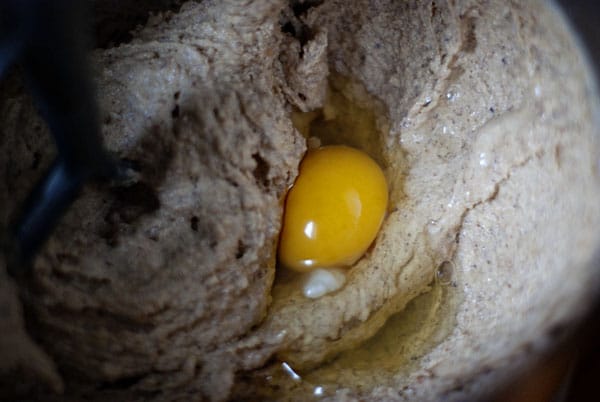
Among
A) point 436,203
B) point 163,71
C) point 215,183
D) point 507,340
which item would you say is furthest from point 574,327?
point 163,71

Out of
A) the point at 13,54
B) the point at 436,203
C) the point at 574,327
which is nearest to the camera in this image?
the point at 13,54

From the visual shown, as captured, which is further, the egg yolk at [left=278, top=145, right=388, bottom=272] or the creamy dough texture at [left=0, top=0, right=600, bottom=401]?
the egg yolk at [left=278, top=145, right=388, bottom=272]

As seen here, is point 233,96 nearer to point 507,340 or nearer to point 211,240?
point 211,240

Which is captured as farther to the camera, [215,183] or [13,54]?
[215,183]

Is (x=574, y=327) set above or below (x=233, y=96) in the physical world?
below
